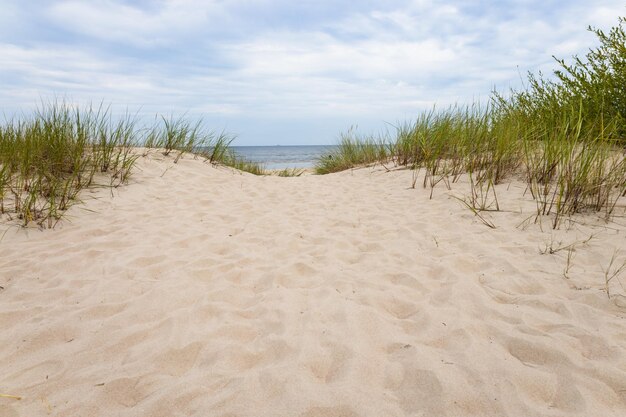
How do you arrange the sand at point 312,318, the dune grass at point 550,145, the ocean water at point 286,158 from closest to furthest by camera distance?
the sand at point 312,318 < the dune grass at point 550,145 < the ocean water at point 286,158

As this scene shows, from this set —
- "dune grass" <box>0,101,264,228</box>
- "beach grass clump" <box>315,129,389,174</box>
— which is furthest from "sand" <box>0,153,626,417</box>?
"beach grass clump" <box>315,129,389,174</box>

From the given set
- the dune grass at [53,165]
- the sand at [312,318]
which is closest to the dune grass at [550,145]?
the sand at [312,318]

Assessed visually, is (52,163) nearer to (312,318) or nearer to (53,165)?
(53,165)

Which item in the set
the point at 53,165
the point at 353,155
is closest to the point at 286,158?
the point at 353,155

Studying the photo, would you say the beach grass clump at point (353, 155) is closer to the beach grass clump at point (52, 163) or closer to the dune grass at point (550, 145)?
the dune grass at point (550, 145)

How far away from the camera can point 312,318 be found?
205 centimetres

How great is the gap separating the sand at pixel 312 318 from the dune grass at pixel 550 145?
32 centimetres

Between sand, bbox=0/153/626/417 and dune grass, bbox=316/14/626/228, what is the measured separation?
1.06 feet

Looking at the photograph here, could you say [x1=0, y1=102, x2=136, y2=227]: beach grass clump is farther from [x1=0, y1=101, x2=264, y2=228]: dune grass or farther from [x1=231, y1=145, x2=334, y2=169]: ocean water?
[x1=231, y1=145, x2=334, y2=169]: ocean water

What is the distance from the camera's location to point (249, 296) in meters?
2.35

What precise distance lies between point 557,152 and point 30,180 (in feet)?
19.3

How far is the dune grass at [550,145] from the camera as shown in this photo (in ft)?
11.5

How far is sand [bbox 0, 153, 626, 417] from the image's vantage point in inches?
58.7

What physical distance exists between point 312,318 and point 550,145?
363 cm
